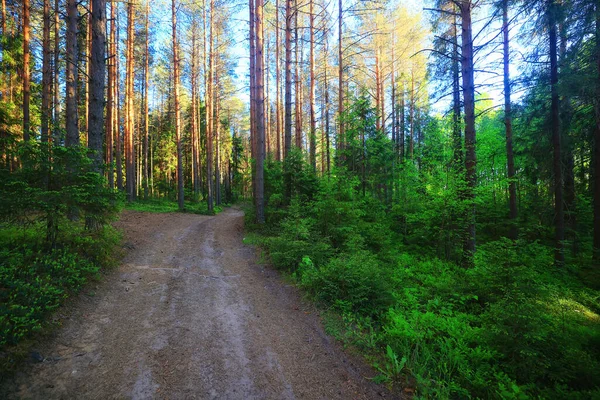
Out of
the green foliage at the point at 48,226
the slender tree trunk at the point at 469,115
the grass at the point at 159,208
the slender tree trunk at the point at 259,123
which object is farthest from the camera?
the grass at the point at 159,208

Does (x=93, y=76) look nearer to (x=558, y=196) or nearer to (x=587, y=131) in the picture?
(x=558, y=196)

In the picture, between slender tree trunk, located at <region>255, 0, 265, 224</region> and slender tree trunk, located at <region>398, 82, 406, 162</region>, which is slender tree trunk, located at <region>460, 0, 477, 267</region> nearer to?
slender tree trunk, located at <region>255, 0, 265, 224</region>

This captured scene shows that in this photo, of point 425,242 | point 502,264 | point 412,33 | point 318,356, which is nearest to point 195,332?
point 318,356

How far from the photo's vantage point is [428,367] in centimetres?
326

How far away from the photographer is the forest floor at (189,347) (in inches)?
106

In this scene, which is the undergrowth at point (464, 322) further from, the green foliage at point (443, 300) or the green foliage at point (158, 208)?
the green foliage at point (158, 208)

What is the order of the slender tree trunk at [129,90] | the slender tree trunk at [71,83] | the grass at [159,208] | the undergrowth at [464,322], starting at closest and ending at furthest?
the undergrowth at [464,322], the slender tree trunk at [71,83], the slender tree trunk at [129,90], the grass at [159,208]

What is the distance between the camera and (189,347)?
11.0 ft

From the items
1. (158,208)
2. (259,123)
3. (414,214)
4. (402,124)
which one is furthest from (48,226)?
(402,124)

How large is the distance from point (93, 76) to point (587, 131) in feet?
54.7

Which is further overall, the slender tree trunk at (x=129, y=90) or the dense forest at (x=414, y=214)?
the slender tree trunk at (x=129, y=90)

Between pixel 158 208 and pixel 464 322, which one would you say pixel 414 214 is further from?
pixel 158 208

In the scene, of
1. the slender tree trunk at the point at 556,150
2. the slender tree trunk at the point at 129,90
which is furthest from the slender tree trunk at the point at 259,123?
the slender tree trunk at the point at 556,150

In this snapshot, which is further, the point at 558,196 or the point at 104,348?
the point at 558,196
